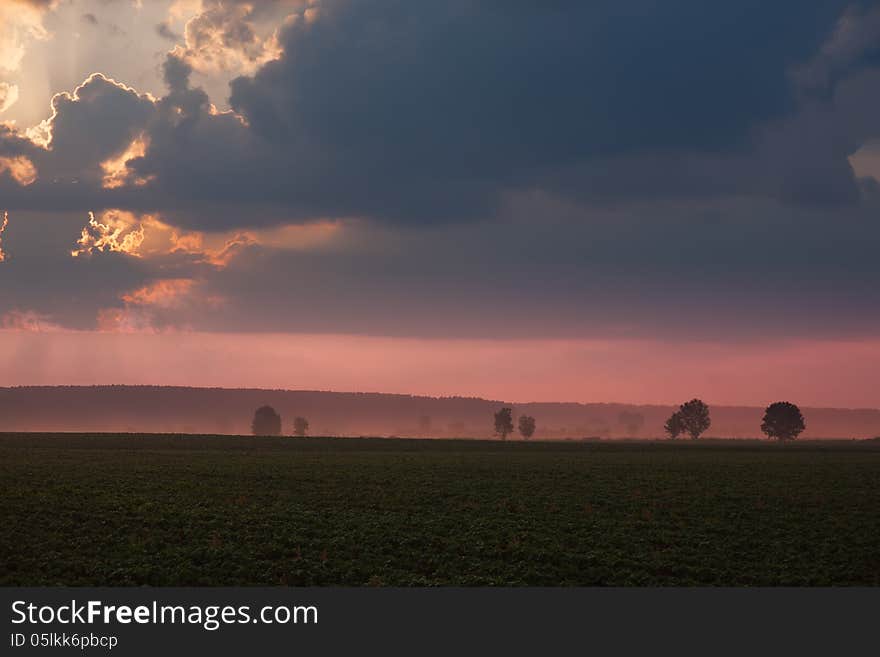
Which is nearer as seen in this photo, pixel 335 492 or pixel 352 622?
pixel 352 622

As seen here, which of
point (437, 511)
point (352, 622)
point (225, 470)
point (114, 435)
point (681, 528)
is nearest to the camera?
point (352, 622)

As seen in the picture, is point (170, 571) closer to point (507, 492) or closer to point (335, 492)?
point (335, 492)

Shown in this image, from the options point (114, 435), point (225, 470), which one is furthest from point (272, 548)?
point (114, 435)

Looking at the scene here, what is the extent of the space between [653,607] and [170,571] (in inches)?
735

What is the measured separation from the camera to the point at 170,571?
31.1 metres

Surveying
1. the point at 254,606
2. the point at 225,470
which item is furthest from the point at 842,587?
the point at 225,470

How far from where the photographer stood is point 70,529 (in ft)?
120

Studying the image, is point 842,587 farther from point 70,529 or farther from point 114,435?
point 114,435

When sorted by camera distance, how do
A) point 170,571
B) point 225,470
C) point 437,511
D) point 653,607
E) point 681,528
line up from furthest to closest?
point 225,470
point 437,511
point 681,528
point 170,571
point 653,607

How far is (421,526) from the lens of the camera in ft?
132

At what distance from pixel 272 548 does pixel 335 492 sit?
54.4ft

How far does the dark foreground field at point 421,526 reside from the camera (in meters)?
32.4

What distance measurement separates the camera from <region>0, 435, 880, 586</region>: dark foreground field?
106 ft


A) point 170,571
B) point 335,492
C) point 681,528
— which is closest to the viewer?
point 170,571
